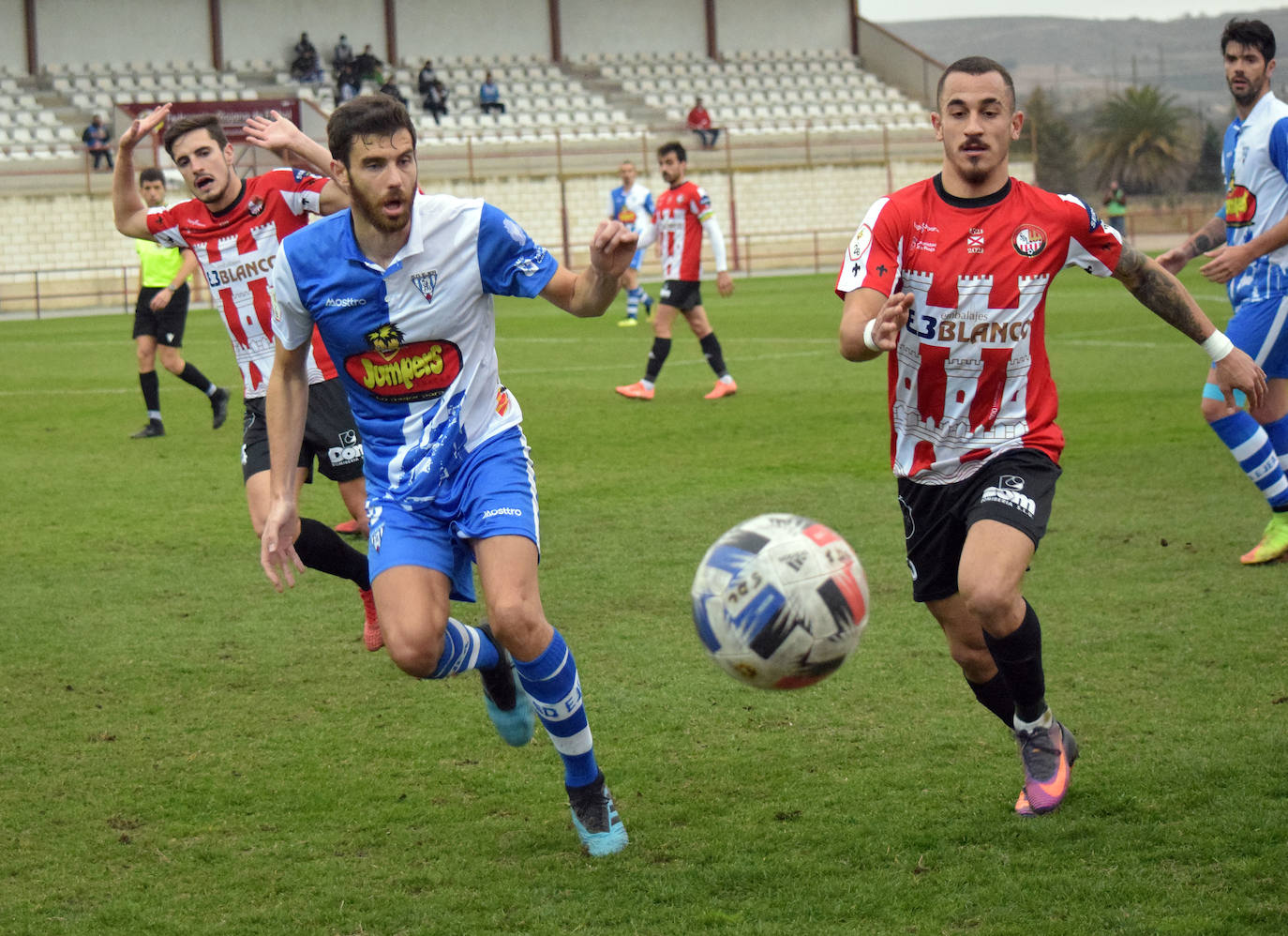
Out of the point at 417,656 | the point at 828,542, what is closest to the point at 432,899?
the point at 417,656

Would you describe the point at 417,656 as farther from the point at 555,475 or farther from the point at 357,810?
the point at 555,475

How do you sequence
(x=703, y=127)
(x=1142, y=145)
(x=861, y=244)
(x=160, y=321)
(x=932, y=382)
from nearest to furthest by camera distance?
(x=861, y=244) → (x=932, y=382) → (x=160, y=321) → (x=703, y=127) → (x=1142, y=145)

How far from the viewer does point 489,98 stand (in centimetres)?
3981

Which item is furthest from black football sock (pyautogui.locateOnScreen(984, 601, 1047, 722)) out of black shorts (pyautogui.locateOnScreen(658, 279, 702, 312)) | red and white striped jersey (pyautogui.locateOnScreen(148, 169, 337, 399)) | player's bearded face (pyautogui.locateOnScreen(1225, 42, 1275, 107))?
black shorts (pyautogui.locateOnScreen(658, 279, 702, 312))

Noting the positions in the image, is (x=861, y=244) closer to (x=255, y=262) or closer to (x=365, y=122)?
(x=365, y=122)

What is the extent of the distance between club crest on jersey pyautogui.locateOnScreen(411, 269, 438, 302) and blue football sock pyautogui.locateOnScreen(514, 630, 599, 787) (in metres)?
1.03

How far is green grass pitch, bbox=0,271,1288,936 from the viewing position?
3664 mm

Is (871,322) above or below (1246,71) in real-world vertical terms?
below

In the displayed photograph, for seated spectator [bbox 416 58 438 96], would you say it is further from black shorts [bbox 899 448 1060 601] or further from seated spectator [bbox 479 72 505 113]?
black shorts [bbox 899 448 1060 601]

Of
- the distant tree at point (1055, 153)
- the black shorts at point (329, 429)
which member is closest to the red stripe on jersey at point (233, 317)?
the black shorts at point (329, 429)

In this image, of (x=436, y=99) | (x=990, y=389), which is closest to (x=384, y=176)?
(x=990, y=389)

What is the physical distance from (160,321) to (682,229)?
5000 mm

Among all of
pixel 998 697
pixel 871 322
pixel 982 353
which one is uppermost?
pixel 871 322

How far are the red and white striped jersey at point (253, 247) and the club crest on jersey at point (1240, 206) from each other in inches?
171
